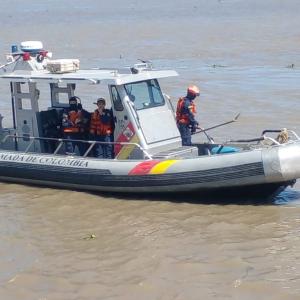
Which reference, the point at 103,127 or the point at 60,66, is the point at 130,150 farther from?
the point at 60,66

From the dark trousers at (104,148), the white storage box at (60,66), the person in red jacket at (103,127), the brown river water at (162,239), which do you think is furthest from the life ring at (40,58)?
the brown river water at (162,239)

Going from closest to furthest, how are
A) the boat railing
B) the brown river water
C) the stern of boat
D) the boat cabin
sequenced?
1. the brown river water
2. the stern of boat
3. the boat railing
4. the boat cabin

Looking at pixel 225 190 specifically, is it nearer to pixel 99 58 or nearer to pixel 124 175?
pixel 124 175

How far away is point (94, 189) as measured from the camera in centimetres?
1162

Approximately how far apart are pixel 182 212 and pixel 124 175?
103 centimetres

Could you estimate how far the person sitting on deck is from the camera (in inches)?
475

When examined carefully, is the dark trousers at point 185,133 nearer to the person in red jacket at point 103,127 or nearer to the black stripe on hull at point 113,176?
the person in red jacket at point 103,127

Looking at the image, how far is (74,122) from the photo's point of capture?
12.1m

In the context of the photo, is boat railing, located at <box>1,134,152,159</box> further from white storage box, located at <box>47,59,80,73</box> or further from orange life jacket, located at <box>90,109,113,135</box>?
white storage box, located at <box>47,59,80,73</box>

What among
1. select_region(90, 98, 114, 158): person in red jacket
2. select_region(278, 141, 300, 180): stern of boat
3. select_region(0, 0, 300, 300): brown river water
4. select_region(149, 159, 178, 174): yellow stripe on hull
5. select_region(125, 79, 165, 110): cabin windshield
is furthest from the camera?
select_region(90, 98, 114, 158): person in red jacket

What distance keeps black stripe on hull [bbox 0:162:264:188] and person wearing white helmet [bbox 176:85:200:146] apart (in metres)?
1.30

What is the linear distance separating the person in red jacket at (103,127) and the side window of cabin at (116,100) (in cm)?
22

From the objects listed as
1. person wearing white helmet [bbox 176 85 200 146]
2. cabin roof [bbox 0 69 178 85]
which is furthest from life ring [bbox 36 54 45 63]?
person wearing white helmet [bbox 176 85 200 146]

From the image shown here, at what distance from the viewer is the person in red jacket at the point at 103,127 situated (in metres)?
11.8
